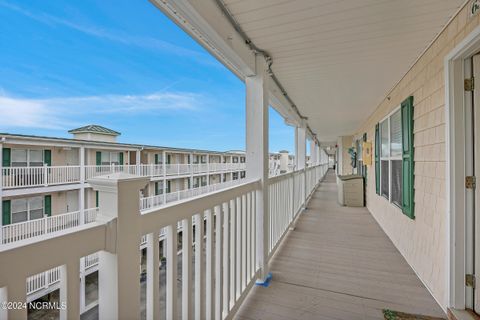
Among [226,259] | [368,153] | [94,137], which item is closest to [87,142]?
[94,137]

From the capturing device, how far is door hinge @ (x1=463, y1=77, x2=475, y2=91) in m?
1.81

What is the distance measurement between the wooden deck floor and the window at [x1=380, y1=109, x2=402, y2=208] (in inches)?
30.5

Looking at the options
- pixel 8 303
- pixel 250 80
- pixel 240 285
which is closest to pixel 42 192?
pixel 8 303

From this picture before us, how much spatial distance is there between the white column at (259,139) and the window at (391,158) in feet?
7.13

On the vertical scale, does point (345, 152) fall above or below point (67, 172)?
above

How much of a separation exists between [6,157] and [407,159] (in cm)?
344

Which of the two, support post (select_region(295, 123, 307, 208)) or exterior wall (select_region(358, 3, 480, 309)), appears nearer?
exterior wall (select_region(358, 3, 480, 309))

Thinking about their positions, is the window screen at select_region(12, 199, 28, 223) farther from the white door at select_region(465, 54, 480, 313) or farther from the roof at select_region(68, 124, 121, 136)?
the white door at select_region(465, 54, 480, 313)

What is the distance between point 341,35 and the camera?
201 centimetres

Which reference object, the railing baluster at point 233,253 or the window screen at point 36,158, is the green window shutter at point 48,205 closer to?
the window screen at point 36,158

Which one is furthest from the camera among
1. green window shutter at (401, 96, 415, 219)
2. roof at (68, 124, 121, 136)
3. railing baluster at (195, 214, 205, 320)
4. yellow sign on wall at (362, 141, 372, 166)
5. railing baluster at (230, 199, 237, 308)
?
yellow sign on wall at (362, 141, 372, 166)

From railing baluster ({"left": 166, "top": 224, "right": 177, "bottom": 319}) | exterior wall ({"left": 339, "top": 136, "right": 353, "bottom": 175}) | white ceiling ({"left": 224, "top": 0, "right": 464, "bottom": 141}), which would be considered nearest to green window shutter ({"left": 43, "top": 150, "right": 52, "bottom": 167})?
railing baluster ({"left": 166, "top": 224, "right": 177, "bottom": 319})

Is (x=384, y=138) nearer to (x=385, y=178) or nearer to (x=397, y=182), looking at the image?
(x=385, y=178)

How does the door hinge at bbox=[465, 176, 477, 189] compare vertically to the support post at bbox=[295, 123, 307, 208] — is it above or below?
below
